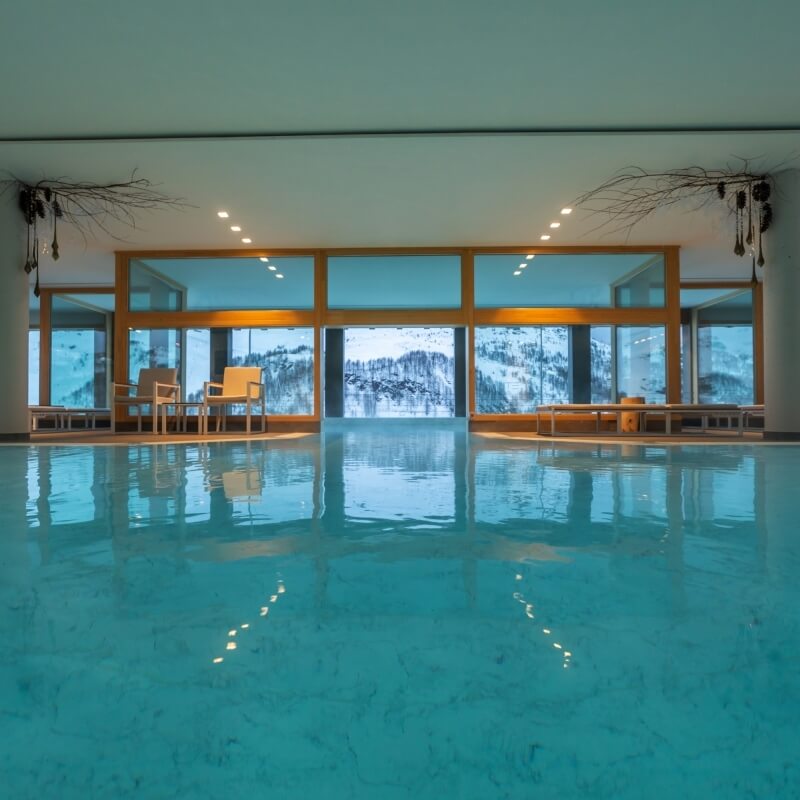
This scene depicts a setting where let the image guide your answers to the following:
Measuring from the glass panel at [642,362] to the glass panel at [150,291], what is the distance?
25.3ft

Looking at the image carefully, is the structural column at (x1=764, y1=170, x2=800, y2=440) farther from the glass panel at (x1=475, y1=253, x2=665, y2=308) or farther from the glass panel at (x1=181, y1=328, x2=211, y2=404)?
the glass panel at (x1=181, y1=328, x2=211, y2=404)

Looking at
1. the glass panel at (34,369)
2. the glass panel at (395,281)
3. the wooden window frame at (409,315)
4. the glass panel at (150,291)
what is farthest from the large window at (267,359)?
the glass panel at (34,369)

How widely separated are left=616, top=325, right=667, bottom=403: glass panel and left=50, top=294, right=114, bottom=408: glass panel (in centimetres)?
1136

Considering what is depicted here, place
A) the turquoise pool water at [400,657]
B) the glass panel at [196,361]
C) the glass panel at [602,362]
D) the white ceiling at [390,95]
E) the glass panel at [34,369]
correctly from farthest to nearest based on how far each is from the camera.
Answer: the glass panel at [34,369], the glass panel at [196,361], the glass panel at [602,362], the white ceiling at [390,95], the turquoise pool water at [400,657]

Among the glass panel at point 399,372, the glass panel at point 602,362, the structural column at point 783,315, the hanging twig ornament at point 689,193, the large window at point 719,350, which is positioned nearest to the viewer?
the structural column at point 783,315

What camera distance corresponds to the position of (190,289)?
11.5 meters

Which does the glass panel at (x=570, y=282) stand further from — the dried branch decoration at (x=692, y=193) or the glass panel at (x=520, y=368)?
the dried branch decoration at (x=692, y=193)

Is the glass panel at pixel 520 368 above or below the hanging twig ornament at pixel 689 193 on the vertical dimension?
below

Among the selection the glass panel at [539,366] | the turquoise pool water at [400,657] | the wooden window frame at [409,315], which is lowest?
the turquoise pool water at [400,657]

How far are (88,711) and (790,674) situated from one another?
0.98m

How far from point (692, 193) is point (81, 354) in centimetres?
1360

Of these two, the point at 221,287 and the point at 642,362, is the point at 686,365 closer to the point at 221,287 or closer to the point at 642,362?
the point at 642,362

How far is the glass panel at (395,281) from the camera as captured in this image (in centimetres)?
1135

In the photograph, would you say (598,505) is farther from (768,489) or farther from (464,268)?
(464,268)
